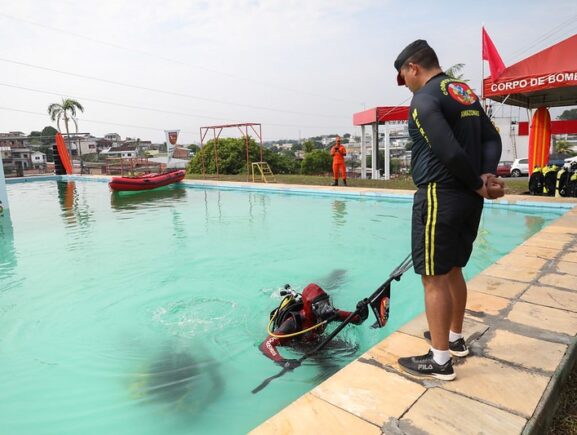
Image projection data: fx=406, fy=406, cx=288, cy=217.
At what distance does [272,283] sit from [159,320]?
1463 millimetres

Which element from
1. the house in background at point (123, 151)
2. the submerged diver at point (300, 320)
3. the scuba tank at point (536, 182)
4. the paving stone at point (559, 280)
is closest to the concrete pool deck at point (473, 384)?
the paving stone at point (559, 280)

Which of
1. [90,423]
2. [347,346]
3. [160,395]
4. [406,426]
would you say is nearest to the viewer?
[406,426]

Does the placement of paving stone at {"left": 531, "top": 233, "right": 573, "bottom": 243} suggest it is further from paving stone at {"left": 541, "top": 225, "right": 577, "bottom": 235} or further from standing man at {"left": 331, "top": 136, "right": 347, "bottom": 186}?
standing man at {"left": 331, "top": 136, "right": 347, "bottom": 186}

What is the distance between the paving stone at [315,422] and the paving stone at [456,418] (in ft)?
0.59

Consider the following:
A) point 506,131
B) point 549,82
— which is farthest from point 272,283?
point 506,131

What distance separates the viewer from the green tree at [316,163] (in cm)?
3918

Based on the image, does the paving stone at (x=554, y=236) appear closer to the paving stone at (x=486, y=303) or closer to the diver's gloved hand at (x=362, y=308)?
the paving stone at (x=486, y=303)

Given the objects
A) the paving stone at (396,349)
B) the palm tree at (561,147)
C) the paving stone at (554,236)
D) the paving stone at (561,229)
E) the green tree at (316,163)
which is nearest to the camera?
the paving stone at (396,349)

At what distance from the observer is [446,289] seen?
1.83 m

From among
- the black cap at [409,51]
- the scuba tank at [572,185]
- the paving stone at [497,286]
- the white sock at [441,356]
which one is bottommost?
the paving stone at [497,286]

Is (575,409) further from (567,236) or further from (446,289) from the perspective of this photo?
(567,236)

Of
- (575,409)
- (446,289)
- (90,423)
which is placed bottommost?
(90,423)

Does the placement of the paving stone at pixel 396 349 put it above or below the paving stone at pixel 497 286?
below

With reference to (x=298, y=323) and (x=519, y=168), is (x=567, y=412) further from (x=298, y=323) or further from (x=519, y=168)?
(x=519, y=168)
